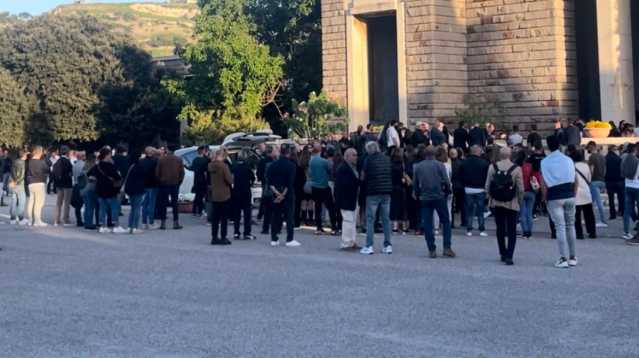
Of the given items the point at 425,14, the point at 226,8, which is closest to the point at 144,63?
the point at 226,8

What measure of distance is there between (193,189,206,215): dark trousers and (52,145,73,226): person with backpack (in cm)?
292

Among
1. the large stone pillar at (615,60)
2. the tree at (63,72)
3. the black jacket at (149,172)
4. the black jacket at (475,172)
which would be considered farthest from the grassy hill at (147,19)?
the black jacket at (475,172)

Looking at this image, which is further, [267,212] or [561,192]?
[267,212]

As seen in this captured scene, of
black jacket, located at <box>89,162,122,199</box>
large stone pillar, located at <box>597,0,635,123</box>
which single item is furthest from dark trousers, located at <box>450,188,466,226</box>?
large stone pillar, located at <box>597,0,635,123</box>

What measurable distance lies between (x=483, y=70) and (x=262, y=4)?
13.5 m

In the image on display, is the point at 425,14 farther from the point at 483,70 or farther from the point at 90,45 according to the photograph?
the point at 90,45

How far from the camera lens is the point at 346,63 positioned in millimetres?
35250

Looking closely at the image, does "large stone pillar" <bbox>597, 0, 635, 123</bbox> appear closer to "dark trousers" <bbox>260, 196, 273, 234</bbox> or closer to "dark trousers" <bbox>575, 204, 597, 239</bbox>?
"dark trousers" <bbox>575, 204, 597, 239</bbox>

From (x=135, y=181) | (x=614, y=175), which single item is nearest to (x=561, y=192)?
(x=614, y=175)

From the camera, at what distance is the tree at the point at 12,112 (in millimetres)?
50375

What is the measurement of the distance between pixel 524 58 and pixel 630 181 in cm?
1607

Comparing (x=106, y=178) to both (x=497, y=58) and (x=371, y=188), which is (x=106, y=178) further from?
(x=497, y=58)

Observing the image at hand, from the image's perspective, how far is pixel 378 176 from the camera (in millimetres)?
15625

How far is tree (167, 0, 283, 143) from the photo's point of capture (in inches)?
1598
